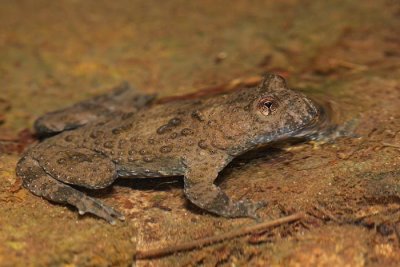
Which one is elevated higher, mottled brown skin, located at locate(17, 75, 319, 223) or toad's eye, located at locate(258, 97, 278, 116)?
toad's eye, located at locate(258, 97, 278, 116)

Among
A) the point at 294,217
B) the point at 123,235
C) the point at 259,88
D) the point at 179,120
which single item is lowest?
the point at 123,235

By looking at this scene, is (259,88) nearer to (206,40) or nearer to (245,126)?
(245,126)

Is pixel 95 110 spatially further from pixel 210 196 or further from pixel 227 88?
pixel 210 196

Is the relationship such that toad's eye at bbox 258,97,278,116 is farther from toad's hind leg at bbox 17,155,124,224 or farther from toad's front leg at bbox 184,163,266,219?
toad's hind leg at bbox 17,155,124,224

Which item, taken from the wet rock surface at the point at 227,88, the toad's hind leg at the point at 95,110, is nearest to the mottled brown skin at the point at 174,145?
the wet rock surface at the point at 227,88

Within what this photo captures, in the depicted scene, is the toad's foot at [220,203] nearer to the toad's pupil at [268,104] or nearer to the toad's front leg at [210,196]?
the toad's front leg at [210,196]

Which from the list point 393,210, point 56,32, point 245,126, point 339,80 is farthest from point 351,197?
point 56,32

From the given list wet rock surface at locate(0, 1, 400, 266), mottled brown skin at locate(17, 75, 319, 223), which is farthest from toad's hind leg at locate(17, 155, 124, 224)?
wet rock surface at locate(0, 1, 400, 266)
